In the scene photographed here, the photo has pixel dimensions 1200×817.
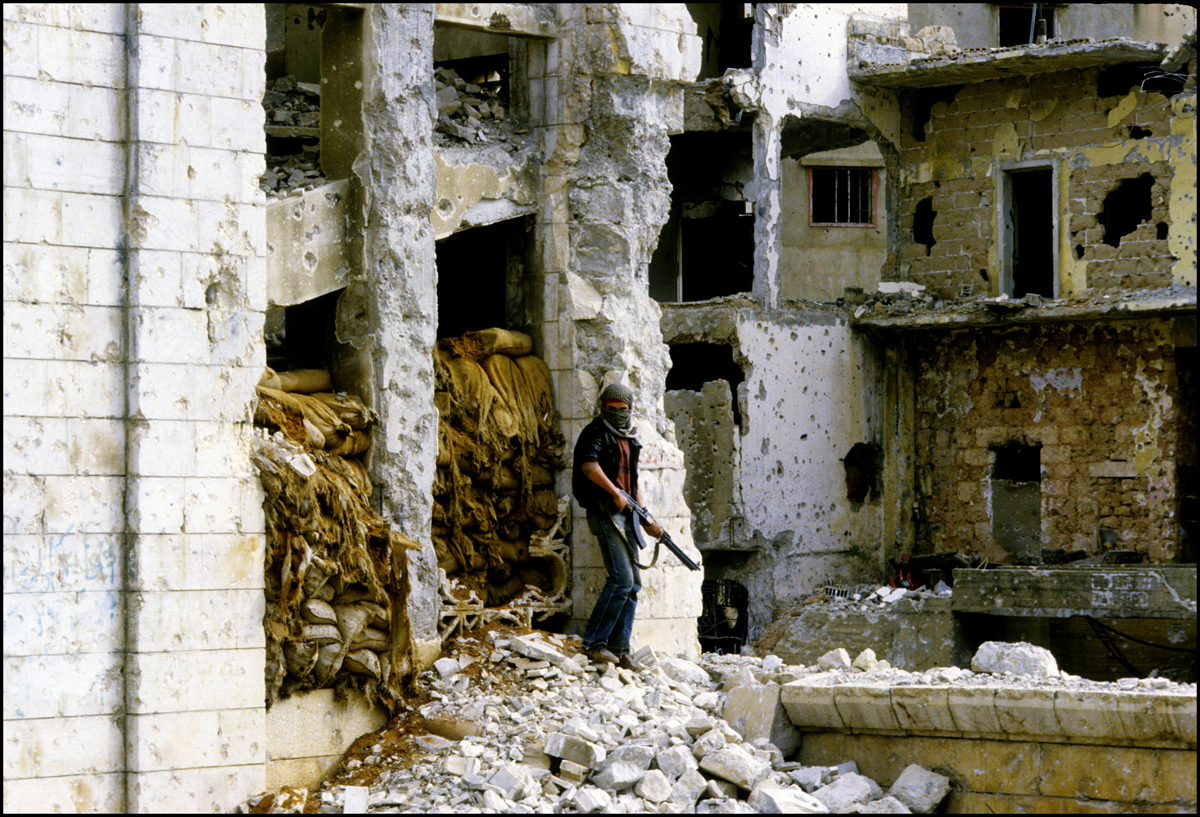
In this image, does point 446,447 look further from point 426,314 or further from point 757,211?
point 757,211

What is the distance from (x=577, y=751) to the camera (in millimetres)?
8562

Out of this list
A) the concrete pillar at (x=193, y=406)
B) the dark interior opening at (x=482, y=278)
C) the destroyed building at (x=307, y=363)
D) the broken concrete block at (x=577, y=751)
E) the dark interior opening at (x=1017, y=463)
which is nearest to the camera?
the destroyed building at (x=307, y=363)

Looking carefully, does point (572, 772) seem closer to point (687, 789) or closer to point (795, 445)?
point (687, 789)

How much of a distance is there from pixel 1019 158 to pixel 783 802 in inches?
538

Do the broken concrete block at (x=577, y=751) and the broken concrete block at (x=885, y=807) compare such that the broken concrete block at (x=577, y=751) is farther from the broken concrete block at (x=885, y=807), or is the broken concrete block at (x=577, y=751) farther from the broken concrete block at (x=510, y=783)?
the broken concrete block at (x=885, y=807)

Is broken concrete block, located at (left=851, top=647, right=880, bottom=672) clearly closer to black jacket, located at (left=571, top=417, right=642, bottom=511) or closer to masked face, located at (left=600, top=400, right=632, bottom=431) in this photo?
black jacket, located at (left=571, top=417, right=642, bottom=511)

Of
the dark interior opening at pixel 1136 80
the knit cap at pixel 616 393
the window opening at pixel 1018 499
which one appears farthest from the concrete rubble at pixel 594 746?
the dark interior opening at pixel 1136 80

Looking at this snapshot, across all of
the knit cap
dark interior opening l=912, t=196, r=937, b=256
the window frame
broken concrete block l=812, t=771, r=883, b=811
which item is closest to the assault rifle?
the knit cap

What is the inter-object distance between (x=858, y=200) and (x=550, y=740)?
16889mm

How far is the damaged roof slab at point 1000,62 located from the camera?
1870 centimetres

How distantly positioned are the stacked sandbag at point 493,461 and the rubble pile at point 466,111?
1302 mm

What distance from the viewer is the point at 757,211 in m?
20.0

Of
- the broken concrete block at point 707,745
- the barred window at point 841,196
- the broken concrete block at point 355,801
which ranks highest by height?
the barred window at point 841,196

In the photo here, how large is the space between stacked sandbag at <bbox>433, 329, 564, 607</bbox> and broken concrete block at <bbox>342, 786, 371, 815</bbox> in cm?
205
